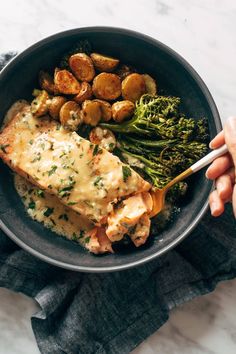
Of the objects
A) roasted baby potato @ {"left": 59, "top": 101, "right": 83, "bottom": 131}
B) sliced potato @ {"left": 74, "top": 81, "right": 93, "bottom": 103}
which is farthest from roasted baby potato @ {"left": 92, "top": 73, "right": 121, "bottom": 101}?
roasted baby potato @ {"left": 59, "top": 101, "right": 83, "bottom": 131}

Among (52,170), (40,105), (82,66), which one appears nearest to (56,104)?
(40,105)

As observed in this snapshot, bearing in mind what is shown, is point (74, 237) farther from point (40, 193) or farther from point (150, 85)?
point (150, 85)

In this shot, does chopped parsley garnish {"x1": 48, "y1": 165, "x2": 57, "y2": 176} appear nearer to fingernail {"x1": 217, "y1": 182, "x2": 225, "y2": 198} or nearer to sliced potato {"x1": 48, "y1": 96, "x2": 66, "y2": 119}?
sliced potato {"x1": 48, "y1": 96, "x2": 66, "y2": 119}

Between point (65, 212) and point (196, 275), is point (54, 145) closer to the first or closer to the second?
point (65, 212)

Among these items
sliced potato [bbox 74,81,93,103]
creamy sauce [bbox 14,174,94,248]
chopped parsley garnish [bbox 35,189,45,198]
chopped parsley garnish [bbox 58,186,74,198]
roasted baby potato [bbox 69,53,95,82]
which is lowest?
creamy sauce [bbox 14,174,94,248]

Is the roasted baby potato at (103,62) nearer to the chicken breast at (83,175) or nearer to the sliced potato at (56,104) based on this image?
the sliced potato at (56,104)

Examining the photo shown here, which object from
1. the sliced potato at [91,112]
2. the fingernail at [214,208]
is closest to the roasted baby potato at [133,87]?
the sliced potato at [91,112]
